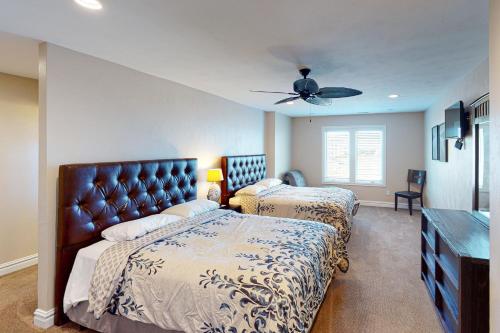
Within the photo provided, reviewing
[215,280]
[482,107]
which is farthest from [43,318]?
[482,107]

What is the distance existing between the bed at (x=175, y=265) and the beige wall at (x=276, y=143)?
140 inches

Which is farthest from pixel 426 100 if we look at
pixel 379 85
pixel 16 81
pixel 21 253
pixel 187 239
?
pixel 21 253

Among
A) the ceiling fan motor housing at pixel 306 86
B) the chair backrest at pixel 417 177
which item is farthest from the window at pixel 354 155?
the ceiling fan motor housing at pixel 306 86

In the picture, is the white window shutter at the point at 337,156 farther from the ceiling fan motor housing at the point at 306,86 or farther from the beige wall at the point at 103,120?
the ceiling fan motor housing at the point at 306,86

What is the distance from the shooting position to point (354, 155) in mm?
7297

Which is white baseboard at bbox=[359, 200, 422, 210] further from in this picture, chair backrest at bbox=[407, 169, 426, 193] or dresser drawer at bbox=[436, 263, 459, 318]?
dresser drawer at bbox=[436, 263, 459, 318]

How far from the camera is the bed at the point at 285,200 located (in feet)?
13.1

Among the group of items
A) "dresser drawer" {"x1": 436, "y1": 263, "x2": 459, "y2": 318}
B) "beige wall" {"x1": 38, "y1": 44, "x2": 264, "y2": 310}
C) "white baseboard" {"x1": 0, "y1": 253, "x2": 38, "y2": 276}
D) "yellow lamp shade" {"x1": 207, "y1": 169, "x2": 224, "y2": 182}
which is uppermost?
"beige wall" {"x1": 38, "y1": 44, "x2": 264, "y2": 310}

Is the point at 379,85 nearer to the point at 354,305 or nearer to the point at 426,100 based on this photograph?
the point at 426,100

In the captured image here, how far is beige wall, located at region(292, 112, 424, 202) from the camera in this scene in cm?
672

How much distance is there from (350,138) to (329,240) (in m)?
5.12

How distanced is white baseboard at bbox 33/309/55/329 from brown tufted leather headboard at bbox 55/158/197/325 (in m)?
0.05

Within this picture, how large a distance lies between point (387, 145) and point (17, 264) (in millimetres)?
7330

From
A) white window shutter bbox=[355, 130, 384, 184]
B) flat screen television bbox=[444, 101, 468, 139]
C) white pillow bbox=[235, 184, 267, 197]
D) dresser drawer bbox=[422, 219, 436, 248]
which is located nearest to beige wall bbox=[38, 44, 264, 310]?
white pillow bbox=[235, 184, 267, 197]
